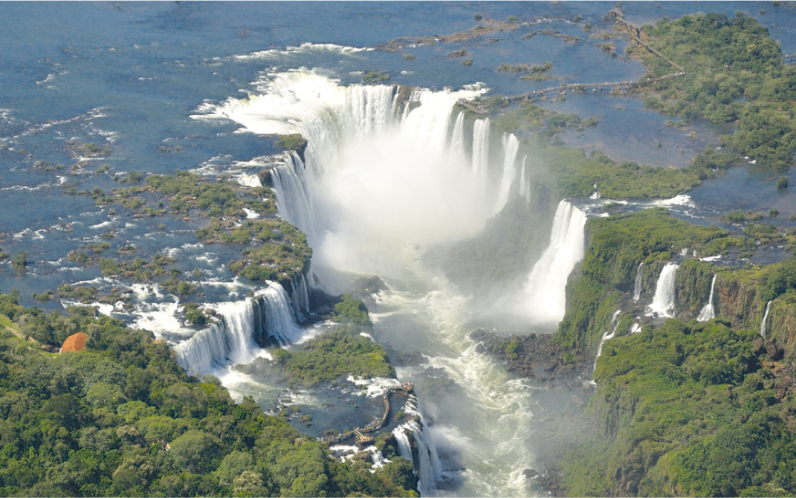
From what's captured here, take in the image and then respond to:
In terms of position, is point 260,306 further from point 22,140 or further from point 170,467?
point 22,140

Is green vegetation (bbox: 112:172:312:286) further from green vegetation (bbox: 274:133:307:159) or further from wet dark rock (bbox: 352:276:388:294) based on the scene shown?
green vegetation (bbox: 274:133:307:159)

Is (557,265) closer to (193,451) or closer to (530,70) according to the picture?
(193,451)

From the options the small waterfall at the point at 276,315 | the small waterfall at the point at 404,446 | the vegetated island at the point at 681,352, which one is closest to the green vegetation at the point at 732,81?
the vegetated island at the point at 681,352

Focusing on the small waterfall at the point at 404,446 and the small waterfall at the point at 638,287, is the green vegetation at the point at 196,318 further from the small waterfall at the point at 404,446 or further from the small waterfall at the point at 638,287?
the small waterfall at the point at 638,287

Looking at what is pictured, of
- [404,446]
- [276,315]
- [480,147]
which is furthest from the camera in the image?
[480,147]

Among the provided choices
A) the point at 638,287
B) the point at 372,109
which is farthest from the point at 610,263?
the point at 372,109

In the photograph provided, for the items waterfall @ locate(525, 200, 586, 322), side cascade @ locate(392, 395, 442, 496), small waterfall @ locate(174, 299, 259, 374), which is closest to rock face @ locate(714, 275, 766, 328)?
waterfall @ locate(525, 200, 586, 322)

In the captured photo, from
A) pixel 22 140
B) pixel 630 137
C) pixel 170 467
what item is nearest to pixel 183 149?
pixel 22 140
